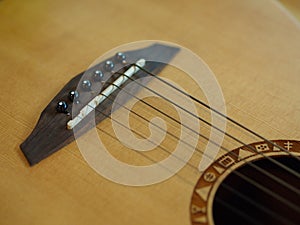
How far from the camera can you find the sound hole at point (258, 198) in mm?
645

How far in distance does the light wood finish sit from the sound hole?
5 cm

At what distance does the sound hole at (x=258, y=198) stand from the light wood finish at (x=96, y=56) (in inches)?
1.8

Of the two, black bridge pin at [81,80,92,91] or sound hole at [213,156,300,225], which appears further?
black bridge pin at [81,80,92,91]

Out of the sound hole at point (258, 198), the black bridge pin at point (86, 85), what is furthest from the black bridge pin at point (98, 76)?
the sound hole at point (258, 198)

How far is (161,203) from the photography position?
0.66 m

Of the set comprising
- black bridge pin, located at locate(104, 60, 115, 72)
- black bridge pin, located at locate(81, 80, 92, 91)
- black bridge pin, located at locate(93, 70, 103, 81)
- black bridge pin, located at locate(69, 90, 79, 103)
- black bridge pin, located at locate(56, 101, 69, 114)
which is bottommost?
black bridge pin, located at locate(56, 101, 69, 114)

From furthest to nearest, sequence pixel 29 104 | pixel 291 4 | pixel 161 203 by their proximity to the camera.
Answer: pixel 291 4 < pixel 29 104 < pixel 161 203

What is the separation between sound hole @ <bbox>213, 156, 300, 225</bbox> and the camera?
645 mm

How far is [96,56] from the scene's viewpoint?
86 centimetres

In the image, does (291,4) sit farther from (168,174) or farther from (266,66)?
(168,174)

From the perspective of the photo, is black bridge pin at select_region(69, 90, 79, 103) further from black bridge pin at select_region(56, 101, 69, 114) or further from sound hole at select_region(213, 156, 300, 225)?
sound hole at select_region(213, 156, 300, 225)

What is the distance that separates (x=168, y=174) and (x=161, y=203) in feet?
0.16

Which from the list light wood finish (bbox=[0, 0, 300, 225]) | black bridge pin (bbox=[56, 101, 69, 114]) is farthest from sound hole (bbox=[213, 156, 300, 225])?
black bridge pin (bbox=[56, 101, 69, 114])

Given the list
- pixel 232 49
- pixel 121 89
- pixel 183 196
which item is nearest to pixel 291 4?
pixel 232 49
